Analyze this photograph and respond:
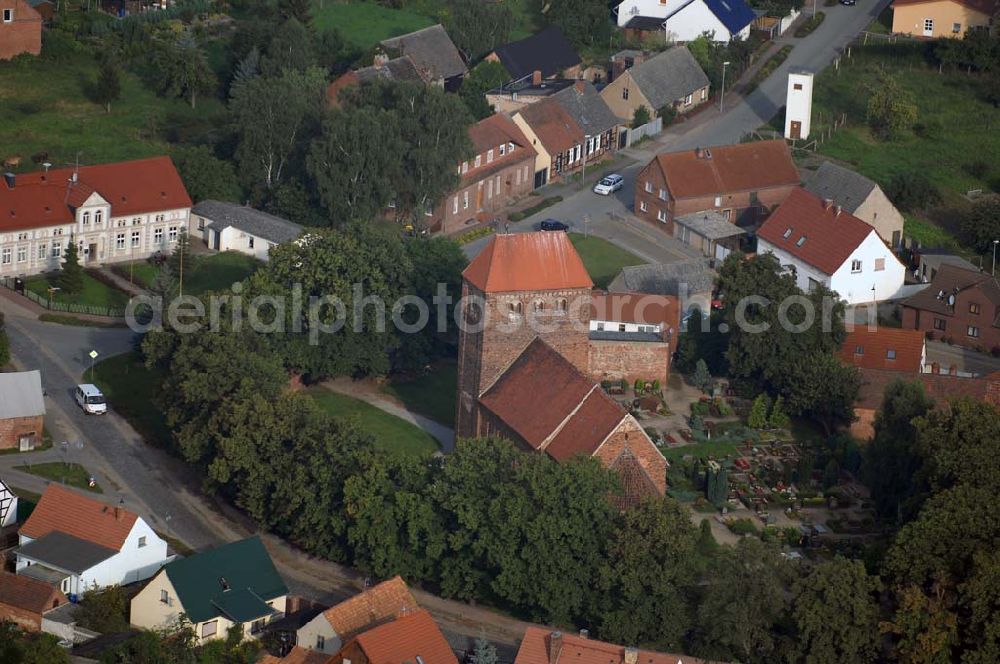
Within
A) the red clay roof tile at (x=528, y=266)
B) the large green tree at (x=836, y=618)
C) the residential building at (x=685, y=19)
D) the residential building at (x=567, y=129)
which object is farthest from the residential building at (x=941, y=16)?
the large green tree at (x=836, y=618)

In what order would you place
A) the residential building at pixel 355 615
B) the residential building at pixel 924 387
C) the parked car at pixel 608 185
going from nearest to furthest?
the residential building at pixel 355 615, the residential building at pixel 924 387, the parked car at pixel 608 185

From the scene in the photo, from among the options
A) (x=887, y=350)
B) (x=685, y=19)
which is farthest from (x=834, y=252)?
(x=685, y=19)

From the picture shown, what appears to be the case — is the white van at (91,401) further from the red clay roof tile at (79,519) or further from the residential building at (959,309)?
the residential building at (959,309)

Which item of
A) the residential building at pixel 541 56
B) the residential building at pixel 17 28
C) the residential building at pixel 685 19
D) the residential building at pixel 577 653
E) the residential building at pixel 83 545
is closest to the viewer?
the residential building at pixel 577 653

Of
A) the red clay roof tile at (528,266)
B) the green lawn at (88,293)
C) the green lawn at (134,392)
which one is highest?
the red clay roof tile at (528,266)

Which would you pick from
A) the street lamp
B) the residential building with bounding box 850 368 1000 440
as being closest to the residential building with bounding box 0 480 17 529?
the residential building with bounding box 850 368 1000 440

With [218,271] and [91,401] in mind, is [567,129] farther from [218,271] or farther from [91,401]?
[91,401]

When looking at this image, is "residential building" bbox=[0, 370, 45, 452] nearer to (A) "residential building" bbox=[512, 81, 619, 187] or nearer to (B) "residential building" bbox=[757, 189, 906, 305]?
(B) "residential building" bbox=[757, 189, 906, 305]
